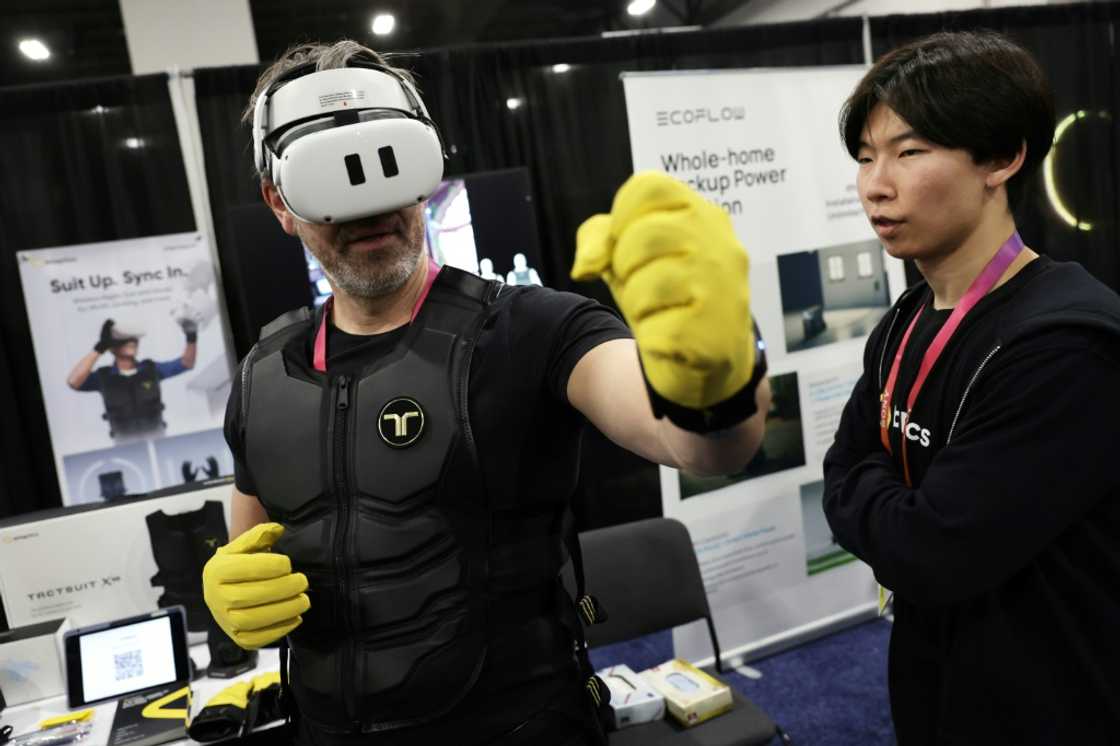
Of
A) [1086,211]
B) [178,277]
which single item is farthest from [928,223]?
[1086,211]

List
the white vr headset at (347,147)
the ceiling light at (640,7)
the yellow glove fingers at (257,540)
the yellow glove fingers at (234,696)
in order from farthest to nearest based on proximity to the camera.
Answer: the ceiling light at (640,7), the yellow glove fingers at (234,696), the yellow glove fingers at (257,540), the white vr headset at (347,147)

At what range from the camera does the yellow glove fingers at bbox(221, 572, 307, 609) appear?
106cm

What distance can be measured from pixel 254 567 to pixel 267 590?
42 mm

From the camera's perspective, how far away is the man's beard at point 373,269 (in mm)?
1067

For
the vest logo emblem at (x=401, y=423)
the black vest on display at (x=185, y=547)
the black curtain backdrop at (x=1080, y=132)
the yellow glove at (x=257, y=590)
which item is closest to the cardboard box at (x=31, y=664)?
the black vest on display at (x=185, y=547)

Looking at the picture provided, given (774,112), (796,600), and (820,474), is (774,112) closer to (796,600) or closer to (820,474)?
(820,474)

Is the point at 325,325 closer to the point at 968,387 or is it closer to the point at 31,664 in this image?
the point at 968,387

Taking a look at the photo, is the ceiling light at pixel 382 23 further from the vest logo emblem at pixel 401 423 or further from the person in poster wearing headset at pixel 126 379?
the vest logo emblem at pixel 401 423

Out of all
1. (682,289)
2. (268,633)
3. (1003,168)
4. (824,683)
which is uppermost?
(1003,168)

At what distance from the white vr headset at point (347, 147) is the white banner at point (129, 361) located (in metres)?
2.22

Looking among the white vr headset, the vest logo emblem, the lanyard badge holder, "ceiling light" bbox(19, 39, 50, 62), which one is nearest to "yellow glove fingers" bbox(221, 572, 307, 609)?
the vest logo emblem

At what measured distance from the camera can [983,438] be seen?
105cm

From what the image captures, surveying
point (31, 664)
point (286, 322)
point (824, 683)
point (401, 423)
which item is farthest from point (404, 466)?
point (824, 683)

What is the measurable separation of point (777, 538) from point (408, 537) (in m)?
2.18
